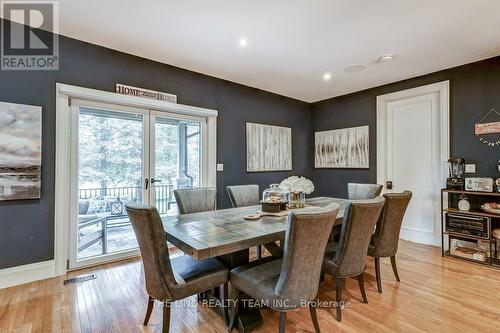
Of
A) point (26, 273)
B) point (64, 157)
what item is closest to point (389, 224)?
point (64, 157)

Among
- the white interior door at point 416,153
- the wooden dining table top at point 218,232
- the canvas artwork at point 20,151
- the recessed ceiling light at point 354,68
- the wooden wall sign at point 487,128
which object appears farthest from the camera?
the white interior door at point 416,153

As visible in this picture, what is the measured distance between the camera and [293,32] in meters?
2.61

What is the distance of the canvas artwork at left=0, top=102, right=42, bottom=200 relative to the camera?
2.43 metres

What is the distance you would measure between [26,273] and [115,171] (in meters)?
1.35

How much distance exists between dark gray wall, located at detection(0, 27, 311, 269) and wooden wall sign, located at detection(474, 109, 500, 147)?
3.10 meters

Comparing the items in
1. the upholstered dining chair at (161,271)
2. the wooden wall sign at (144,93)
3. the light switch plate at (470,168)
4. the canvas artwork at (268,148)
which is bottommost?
the upholstered dining chair at (161,271)

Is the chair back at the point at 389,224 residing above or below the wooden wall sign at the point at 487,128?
below

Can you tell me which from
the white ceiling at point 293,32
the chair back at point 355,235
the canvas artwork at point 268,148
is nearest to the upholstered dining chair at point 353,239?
the chair back at point 355,235

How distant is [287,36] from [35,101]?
277 centimetres

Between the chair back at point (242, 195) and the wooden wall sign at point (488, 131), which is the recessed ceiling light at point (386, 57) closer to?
the wooden wall sign at point (488, 131)

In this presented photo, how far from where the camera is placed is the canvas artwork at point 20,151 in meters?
2.43

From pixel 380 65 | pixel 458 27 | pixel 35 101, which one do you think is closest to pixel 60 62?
pixel 35 101

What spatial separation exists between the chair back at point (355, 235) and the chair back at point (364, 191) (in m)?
1.45

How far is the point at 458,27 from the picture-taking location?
2.47 metres
